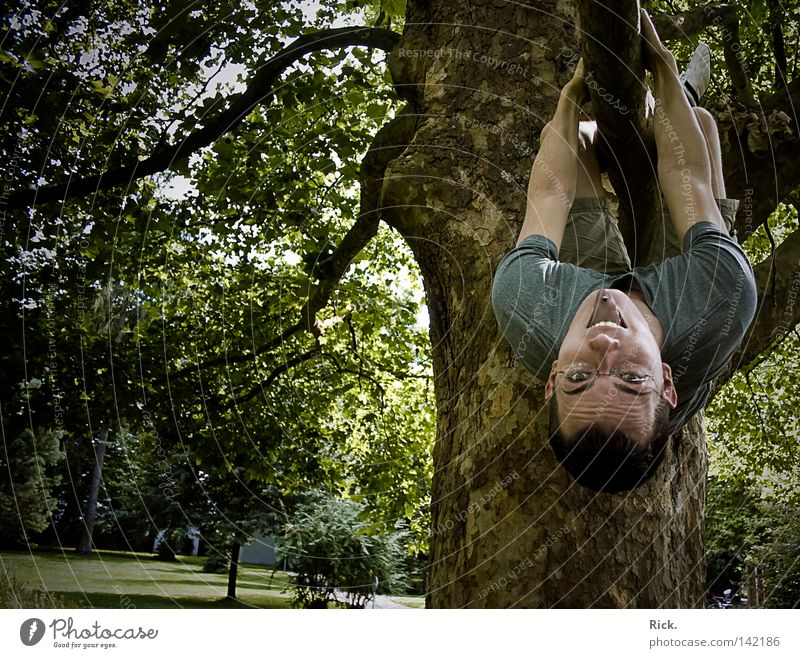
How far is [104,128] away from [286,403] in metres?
2.35

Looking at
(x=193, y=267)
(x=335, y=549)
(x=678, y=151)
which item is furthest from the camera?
(x=335, y=549)

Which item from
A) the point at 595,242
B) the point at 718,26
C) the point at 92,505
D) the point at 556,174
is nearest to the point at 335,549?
the point at 92,505

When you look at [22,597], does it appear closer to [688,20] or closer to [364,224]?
[364,224]

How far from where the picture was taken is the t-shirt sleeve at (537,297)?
112 cm

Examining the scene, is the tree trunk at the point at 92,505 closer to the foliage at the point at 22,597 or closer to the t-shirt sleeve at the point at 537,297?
the foliage at the point at 22,597

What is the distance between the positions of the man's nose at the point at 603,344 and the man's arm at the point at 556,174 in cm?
22

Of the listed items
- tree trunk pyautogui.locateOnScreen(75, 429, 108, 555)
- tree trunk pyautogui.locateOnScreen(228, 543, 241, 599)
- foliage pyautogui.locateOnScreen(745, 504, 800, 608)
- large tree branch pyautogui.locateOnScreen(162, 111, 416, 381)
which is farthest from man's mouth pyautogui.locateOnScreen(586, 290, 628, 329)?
A: tree trunk pyautogui.locateOnScreen(228, 543, 241, 599)

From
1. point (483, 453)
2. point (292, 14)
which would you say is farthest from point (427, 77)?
point (292, 14)

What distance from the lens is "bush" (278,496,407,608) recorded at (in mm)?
6098

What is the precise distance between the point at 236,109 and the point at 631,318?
2.33 meters

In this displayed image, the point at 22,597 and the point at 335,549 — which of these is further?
the point at 335,549

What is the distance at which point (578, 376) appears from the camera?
1.07 meters

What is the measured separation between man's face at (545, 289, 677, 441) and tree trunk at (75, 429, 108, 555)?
7.32ft

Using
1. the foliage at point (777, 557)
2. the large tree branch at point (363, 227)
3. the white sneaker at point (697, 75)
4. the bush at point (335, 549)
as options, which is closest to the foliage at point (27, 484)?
the large tree branch at point (363, 227)
